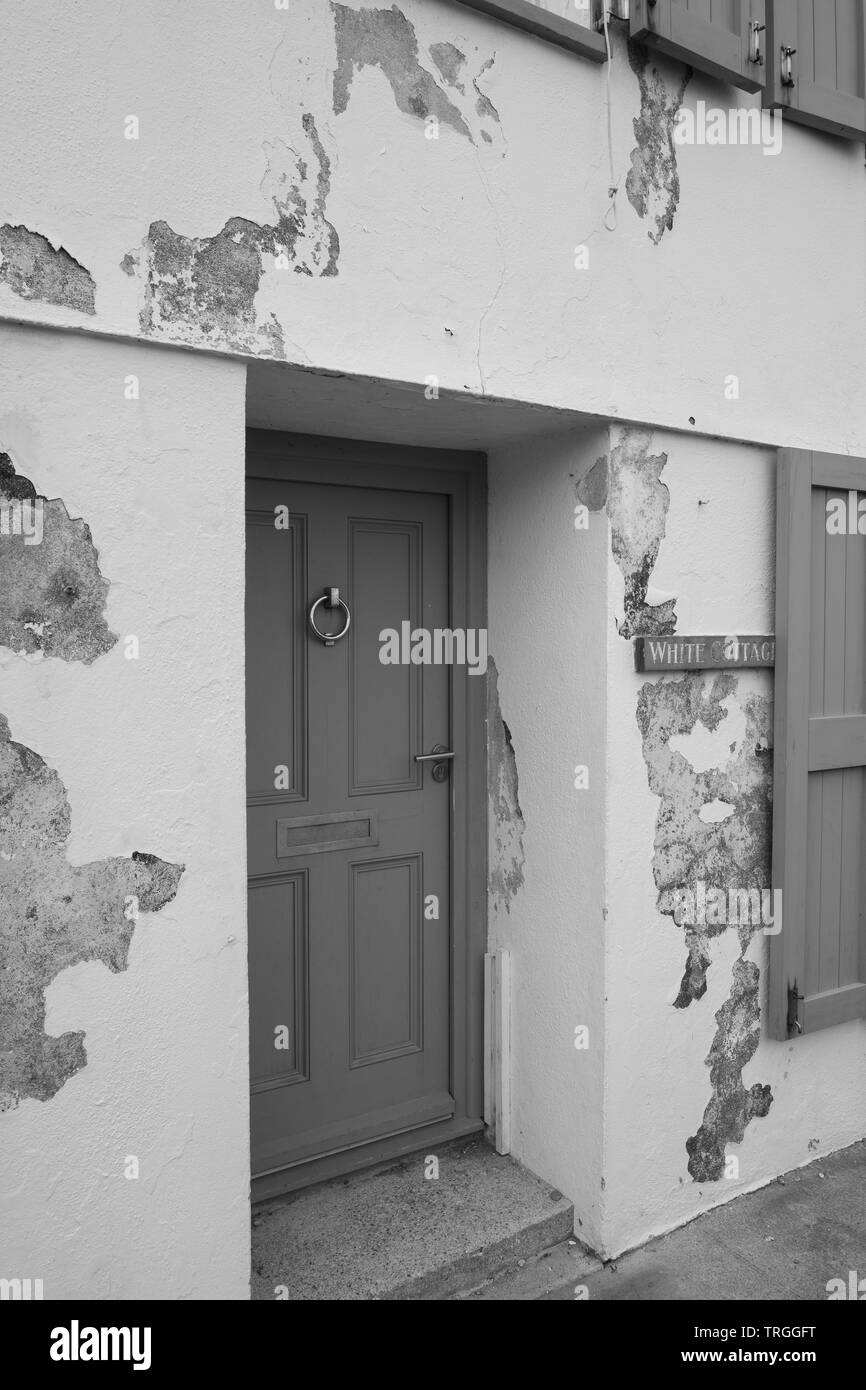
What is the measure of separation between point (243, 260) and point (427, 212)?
49 centimetres

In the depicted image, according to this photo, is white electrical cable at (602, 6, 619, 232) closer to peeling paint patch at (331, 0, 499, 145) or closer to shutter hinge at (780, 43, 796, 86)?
peeling paint patch at (331, 0, 499, 145)

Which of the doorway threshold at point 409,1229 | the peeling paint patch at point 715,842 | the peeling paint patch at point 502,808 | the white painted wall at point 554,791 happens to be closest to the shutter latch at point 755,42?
the white painted wall at point 554,791

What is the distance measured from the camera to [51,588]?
1.84 meters

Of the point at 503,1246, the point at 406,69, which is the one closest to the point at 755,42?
the point at 406,69

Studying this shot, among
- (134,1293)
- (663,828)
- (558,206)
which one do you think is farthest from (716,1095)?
(558,206)

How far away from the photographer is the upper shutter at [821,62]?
9.17ft

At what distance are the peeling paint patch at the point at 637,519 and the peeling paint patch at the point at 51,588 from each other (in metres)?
1.33

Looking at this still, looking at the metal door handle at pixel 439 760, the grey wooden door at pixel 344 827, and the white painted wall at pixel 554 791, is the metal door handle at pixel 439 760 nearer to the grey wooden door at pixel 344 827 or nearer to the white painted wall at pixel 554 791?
the grey wooden door at pixel 344 827

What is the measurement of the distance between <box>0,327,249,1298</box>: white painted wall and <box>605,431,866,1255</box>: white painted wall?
105cm

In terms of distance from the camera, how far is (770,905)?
2949 mm

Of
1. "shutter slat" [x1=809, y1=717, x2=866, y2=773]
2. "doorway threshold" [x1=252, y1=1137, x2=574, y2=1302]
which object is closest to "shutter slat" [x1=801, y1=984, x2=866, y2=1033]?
"shutter slat" [x1=809, y1=717, x2=866, y2=773]

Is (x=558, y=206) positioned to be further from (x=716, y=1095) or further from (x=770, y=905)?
(x=716, y=1095)

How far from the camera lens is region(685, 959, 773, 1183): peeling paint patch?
9.41 ft

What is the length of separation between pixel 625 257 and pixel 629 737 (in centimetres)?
124
